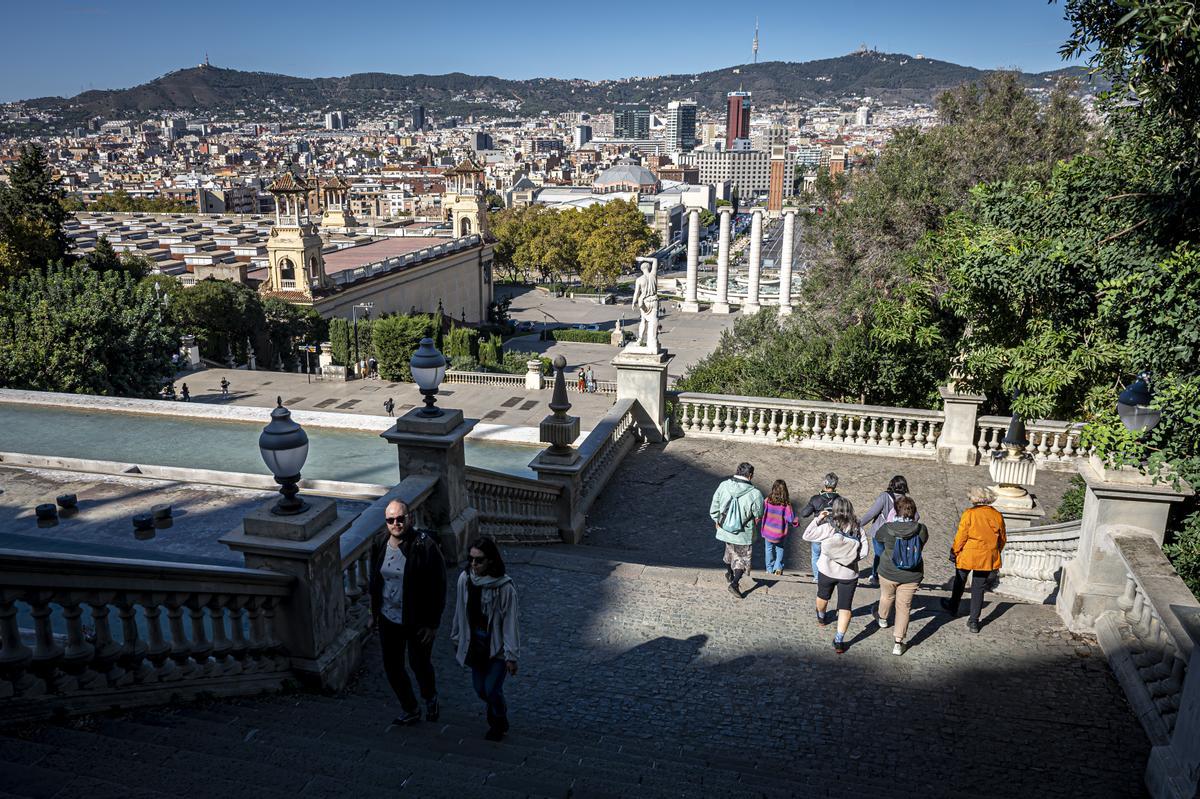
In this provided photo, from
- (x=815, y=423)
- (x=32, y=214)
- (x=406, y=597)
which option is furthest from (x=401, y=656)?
(x=32, y=214)

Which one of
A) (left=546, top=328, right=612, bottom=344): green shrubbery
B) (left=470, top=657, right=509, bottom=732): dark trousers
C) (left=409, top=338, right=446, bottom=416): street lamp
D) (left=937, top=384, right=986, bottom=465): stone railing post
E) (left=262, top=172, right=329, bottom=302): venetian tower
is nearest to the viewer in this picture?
(left=470, top=657, right=509, bottom=732): dark trousers

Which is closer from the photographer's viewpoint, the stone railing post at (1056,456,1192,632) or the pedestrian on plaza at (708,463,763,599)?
the stone railing post at (1056,456,1192,632)

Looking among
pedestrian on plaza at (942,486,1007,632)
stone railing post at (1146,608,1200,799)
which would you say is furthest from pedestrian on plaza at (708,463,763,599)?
stone railing post at (1146,608,1200,799)

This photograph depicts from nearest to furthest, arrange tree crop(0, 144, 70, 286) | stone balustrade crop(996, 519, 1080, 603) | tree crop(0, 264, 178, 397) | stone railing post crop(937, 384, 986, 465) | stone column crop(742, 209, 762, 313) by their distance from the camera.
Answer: stone balustrade crop(996, 519, 1080, 603) < stone railing post crop(937, 384, 986, 465) < tree crop(0, 264, 178, 397) < tree crop(0, 144, 70, 286) < stone column crop(742, 209, 762, 313)

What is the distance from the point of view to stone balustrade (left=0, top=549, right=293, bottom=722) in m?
4.33

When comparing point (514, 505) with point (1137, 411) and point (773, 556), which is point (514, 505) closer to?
point (773, 556)

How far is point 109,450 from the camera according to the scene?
12.0 m

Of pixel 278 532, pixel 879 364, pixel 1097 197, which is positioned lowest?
pixel 879 364

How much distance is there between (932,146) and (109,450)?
698 inches

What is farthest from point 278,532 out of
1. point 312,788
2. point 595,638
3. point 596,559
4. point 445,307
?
point 445,307

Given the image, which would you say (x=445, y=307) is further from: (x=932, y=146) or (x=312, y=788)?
(x=312, y=788)

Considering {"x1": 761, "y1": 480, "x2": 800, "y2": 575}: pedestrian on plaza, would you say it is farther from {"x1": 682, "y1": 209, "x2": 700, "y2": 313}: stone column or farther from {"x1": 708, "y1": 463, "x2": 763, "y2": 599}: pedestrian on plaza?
{"x1": 682, "y1": 209, "x2": 700, "y2": 313}: stone column

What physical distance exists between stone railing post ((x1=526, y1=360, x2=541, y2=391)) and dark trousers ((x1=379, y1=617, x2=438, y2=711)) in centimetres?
3159

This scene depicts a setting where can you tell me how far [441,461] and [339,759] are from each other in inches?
126
